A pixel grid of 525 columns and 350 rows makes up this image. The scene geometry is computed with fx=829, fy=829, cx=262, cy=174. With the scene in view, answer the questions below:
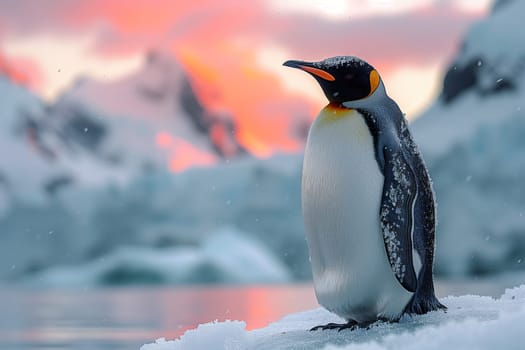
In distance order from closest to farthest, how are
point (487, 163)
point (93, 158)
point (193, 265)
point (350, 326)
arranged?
point (350, 326)
point (487, 163)
point (193, 265)
point (93, 158)

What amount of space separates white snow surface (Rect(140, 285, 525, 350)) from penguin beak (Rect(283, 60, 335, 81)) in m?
0.99

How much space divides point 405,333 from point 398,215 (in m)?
0.46

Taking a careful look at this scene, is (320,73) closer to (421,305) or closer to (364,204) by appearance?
(364,204)

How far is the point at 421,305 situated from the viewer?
329 centimetres

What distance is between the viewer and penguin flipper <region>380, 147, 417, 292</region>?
3.07 m

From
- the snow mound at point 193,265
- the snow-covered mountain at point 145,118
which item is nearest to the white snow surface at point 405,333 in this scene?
the snow mound at point 193,265

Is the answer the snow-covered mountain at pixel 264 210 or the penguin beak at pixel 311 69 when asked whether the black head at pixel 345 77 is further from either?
the snow-covered mountain at pixel 264 210

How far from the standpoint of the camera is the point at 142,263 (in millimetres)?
36938

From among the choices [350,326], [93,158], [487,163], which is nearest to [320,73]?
[350,326]

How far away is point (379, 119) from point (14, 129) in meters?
79.8

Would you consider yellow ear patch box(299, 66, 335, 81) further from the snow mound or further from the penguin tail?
the snow mound

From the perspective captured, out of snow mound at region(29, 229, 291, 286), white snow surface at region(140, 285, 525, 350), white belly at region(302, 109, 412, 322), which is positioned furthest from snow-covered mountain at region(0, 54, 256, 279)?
white belly at region(302, 109, 412, 322)

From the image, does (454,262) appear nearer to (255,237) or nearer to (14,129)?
(255,237)

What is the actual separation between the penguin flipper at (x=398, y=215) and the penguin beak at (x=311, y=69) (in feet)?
1.28
